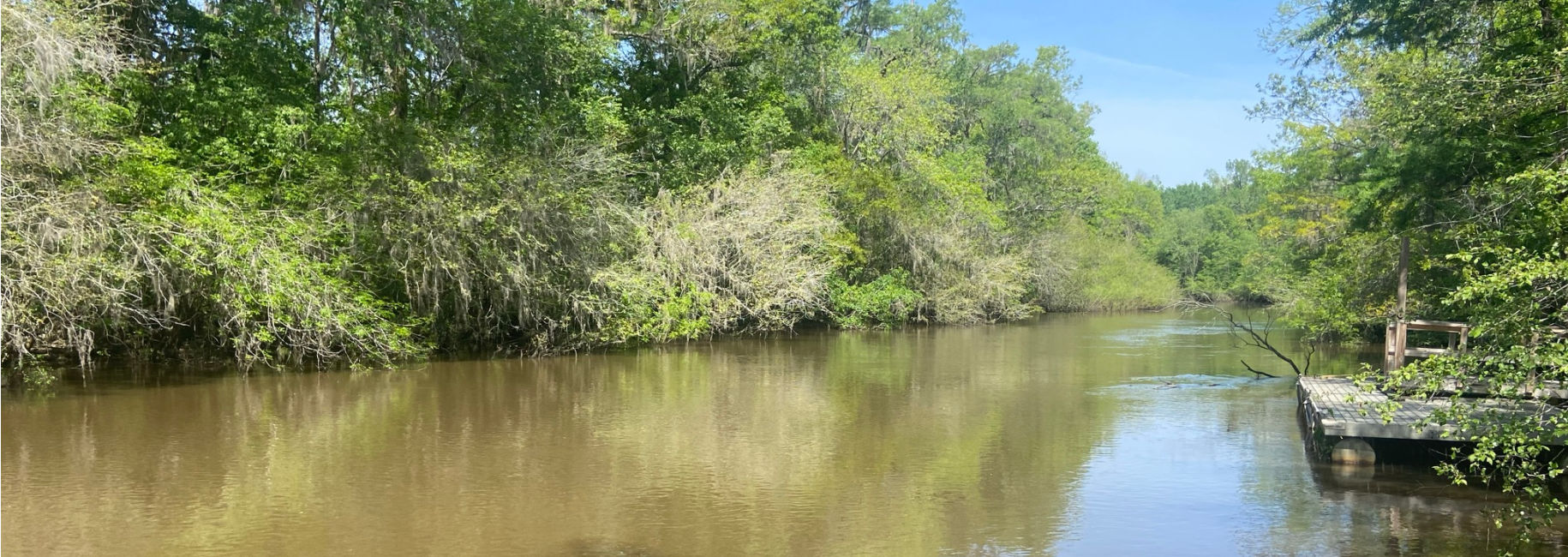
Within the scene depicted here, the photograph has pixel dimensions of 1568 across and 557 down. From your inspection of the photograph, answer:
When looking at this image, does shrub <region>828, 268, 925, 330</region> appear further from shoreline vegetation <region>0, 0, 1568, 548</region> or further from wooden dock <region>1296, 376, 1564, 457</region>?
wooden dock <region>1296, 376, 1564, 457</region>

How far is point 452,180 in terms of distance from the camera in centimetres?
1761

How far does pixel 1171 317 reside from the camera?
141ft

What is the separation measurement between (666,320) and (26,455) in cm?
1278

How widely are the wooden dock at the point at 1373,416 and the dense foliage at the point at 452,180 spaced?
12191mm

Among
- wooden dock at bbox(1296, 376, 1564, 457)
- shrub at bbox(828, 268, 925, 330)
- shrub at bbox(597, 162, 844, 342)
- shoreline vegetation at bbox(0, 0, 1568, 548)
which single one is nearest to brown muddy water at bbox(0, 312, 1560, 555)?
wooden dock at bbox(1296, 376, 1564, 457)

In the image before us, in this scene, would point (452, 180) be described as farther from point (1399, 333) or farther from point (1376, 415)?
point (1399, 333)

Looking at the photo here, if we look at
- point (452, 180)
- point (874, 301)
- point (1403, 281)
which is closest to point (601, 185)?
point (452, 180)

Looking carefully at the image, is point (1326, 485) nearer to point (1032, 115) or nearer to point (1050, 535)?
point (1050, 535)

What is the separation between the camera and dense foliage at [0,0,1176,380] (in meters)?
13.4

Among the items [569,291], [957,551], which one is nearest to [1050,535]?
[957,551]

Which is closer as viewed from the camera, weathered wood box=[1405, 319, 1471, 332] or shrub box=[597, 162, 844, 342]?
weathered wood box=[1405, 319, 1471, 332]

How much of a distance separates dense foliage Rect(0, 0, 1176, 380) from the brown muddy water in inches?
63.3

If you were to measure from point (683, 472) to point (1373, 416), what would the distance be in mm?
6806

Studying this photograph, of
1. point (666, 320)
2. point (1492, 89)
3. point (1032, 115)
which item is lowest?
point (666, 320)
